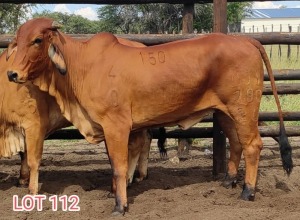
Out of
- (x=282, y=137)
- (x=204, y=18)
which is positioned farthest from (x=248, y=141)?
(x=204, y=18)

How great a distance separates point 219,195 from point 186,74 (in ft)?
4.25

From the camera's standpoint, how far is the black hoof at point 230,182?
624 centimetres

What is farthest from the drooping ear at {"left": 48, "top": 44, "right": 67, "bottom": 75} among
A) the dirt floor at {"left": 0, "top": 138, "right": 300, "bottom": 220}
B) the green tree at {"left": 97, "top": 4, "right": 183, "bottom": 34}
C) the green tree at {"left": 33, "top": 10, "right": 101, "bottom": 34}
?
the green tree at {"left": 33, "top": 10, "right": 101, "bottom": 34}

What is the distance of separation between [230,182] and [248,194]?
20.0 inches

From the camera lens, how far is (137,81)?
5.45 meters

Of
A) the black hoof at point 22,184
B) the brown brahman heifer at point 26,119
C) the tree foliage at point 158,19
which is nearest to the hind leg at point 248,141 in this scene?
the brown brahman heifer at point 26,119

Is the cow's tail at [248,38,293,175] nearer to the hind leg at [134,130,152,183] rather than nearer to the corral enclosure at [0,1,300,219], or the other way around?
the corral enclosure at [0,1,300,219]

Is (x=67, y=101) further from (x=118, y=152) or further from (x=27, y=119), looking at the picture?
(x=118, y=152)

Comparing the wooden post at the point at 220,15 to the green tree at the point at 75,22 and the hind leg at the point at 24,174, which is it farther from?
the green tree at the point at 75,22

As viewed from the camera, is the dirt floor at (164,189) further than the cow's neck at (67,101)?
No

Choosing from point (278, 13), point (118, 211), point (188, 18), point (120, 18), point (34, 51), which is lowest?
point (278, 13)

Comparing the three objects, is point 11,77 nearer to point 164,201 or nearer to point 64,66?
point 64,66

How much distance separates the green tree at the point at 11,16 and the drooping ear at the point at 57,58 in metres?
14.0

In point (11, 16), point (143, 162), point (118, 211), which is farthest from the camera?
point (11, 16)
